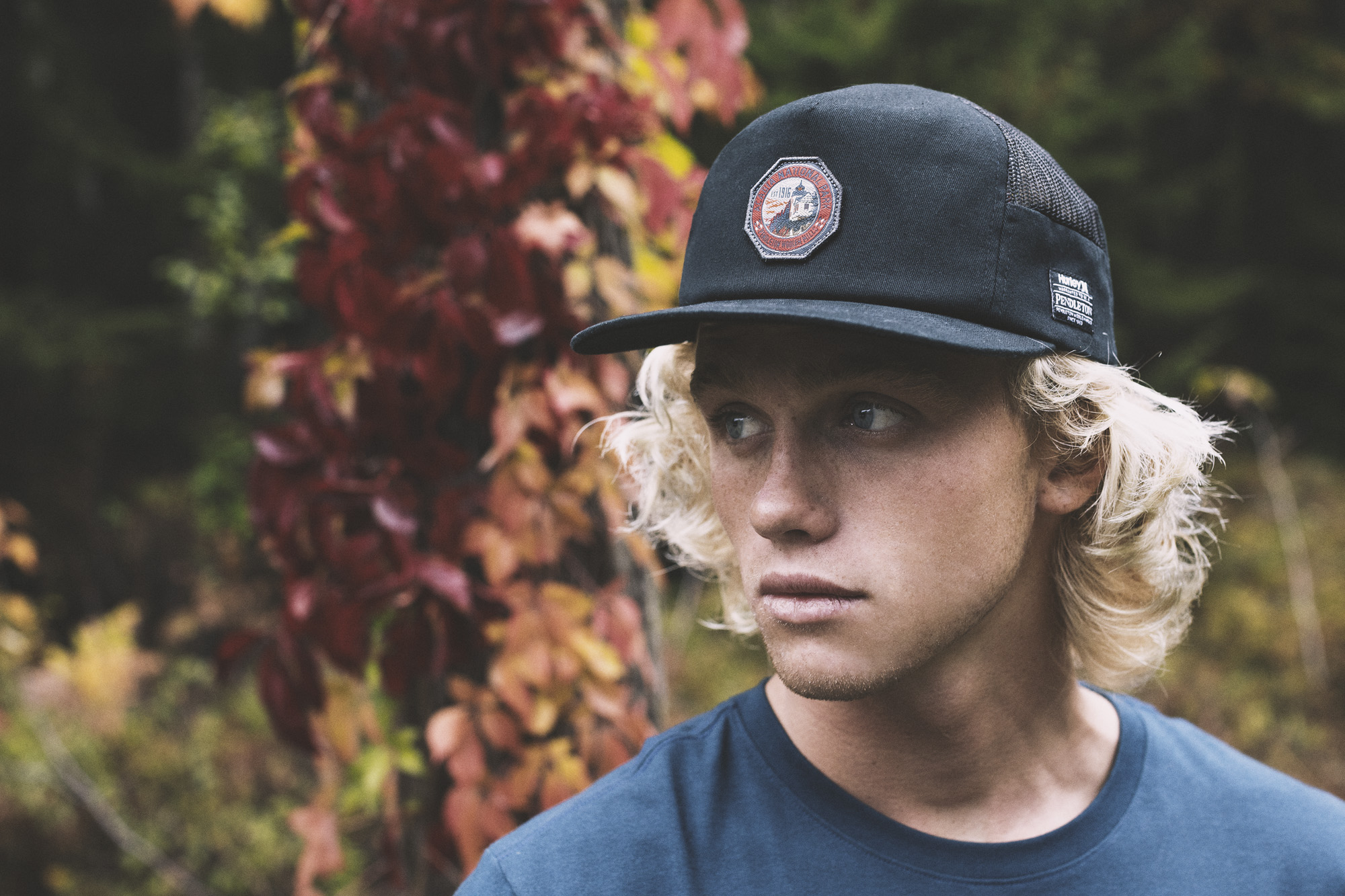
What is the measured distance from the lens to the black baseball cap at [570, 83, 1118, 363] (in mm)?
1154

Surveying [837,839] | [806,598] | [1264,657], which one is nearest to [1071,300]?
[806,598]

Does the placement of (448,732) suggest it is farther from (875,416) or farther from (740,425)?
(875,416)

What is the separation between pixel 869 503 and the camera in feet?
3.93

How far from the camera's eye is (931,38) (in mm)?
5527

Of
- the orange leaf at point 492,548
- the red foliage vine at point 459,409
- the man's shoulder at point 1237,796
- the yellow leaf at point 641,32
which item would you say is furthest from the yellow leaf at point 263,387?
the man's shoulder at point 1237,796

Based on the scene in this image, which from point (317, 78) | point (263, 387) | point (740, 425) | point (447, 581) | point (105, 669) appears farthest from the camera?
point (105, 669)

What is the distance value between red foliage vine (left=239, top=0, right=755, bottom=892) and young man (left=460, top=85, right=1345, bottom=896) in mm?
537

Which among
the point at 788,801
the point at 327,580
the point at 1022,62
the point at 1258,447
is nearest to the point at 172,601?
the point at 327,580

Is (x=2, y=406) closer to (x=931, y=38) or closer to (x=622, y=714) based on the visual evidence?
(x=931, y=38)

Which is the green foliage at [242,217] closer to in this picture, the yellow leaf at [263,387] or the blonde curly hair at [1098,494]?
the yellow leaf at [263,387]

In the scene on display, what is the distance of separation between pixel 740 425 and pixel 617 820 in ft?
1.70

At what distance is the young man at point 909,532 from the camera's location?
1184 mm

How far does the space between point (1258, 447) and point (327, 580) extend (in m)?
9.38

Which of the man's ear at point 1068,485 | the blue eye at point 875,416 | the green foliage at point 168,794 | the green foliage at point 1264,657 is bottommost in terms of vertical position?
the green foliage at point 1264,657
